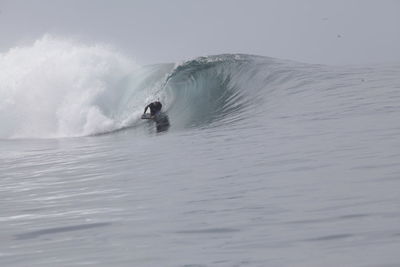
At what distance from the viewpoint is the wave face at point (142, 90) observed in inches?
708

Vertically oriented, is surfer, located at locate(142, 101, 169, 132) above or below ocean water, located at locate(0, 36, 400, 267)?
above

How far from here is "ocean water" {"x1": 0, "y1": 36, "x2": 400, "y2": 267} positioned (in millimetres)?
5711

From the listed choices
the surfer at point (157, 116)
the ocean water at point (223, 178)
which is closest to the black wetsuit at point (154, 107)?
the surfer at point (157, 116)

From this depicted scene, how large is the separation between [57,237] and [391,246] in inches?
113

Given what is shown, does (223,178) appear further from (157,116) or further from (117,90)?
(117,90)

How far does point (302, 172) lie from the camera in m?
8.57

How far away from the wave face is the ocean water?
9 centimetres

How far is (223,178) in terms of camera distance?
8953 millimetres

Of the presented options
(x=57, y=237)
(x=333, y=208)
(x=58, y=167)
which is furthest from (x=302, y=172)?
(x=58, y=167)

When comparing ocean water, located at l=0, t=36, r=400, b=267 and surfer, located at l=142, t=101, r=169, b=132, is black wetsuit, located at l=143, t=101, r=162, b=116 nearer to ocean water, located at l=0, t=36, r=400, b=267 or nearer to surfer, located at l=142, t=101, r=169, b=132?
surfer, located at l=142, t=101, r=169, b=132

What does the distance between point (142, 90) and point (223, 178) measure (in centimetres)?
1611

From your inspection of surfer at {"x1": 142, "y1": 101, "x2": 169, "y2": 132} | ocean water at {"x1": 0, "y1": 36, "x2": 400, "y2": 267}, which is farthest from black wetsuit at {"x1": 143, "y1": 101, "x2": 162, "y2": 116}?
ocean water at {"x1": 0, "y1": 36, "x2": 400, "y2": 267}

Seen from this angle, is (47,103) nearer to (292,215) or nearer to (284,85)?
(284,85)

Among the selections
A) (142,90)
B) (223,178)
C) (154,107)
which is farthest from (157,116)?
(223,178)
